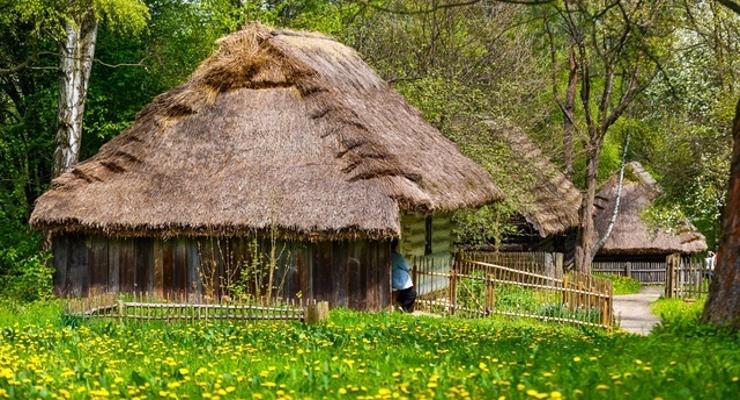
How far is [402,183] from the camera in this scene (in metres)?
19.0

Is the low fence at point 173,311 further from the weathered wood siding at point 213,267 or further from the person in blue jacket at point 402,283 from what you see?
the person in blue jacket at point 402,283

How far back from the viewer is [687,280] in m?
27.2

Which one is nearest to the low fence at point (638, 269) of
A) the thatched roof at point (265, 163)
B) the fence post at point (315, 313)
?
the thatched roof at point (265, 163)

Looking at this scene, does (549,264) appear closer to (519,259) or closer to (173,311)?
(519,259)

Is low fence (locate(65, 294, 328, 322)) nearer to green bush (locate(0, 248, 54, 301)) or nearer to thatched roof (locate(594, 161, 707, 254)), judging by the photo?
green bush (locate(0, 248, 54, 301))

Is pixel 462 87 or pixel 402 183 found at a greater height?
pixel 462 87

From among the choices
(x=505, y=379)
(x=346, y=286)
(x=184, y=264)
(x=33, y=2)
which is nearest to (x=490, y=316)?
(x=346, y=286)

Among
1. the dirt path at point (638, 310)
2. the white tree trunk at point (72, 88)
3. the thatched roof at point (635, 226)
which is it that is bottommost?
the dirt path at point (638, 310)

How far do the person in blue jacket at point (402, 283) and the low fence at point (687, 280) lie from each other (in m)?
10.3

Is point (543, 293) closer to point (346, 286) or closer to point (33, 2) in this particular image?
point (346, 286)

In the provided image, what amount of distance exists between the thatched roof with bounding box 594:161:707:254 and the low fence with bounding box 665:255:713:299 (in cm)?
1068

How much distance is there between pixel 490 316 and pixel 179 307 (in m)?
7.06

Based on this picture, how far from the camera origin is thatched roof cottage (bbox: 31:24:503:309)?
62.8 ft

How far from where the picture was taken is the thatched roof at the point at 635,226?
130 ft
